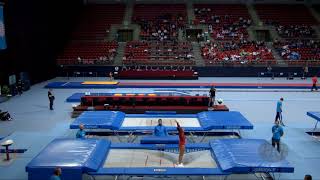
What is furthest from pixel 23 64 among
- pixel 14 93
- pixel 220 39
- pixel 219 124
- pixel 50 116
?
pixel 220 39

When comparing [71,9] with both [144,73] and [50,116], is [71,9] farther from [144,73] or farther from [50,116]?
[50,116]

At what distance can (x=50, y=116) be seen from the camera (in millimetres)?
17594

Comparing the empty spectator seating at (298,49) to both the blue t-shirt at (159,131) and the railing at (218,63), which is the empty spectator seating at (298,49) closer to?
the railing at (218,63)

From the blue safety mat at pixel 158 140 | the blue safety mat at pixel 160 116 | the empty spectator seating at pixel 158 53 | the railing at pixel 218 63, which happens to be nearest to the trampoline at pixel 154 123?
the blue safety mat at pixel 160 116

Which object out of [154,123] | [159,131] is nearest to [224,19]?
[154,123]

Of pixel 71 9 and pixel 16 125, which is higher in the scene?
pixel 71 9

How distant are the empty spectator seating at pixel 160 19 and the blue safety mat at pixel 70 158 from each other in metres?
27.3

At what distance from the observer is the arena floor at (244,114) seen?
11.5 metres

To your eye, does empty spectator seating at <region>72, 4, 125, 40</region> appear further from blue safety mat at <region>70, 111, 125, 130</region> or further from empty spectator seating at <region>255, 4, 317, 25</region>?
blue safety mat at <region>70, 111, 125, 130</region>

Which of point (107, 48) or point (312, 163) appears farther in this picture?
point (107, 48)

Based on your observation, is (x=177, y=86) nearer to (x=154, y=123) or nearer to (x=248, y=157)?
(x=154, y=123)

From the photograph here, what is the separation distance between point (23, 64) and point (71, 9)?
1469cm

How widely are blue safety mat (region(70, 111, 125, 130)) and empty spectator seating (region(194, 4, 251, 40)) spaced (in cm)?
2462

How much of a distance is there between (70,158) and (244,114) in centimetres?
1090
